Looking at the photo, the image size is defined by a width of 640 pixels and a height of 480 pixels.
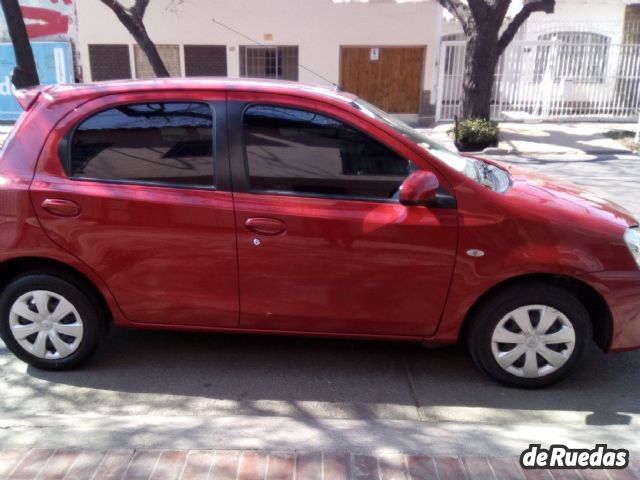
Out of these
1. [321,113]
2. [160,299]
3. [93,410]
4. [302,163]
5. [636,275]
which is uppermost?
[321,113]

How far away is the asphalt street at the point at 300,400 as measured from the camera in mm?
2887

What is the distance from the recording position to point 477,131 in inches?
507

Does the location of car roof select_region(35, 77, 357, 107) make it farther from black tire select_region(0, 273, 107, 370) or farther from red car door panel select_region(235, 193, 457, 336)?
black tire select_region(0, 273, 107, 370)

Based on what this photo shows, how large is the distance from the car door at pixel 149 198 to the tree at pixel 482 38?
33.1ft

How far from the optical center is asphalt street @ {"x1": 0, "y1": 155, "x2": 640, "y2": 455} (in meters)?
2.89

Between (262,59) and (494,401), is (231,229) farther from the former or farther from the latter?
(262,59)

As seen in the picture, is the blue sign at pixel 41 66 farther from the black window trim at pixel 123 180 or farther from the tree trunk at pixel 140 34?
the black window trim at pixel 123 180

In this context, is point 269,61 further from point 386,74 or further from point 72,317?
point 72,317

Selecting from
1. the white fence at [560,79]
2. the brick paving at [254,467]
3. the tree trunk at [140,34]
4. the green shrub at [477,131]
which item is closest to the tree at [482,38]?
the green shrub at [477,131]

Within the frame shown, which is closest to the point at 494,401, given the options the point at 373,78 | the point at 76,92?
the point at 76,92

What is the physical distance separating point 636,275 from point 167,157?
2.83m

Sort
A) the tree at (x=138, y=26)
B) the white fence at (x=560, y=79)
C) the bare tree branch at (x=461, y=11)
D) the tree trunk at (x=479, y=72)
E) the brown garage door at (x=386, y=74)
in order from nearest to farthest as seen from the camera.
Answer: the tree trunk at (x=479, y=72)
the bare tree branch at (x=461, y=11)
the tree at (x=138, y=26)
the white fence at (x=560, y=79)
the brown garage door at (x=386, y=74)

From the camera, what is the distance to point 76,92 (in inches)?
144

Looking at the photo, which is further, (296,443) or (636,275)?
(636,275)
